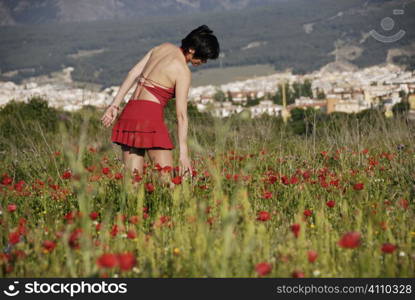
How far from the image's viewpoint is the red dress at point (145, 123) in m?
4.33

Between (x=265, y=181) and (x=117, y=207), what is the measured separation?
1081 mm

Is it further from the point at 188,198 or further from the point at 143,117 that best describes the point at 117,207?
the point at 143,117

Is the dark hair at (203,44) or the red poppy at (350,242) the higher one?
the dark hair at (203,44)

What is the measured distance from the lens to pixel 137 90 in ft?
14.9

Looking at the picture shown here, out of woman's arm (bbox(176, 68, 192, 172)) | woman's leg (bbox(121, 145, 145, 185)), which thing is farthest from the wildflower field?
woman's arm (bbox(176, 68, 192, 172))

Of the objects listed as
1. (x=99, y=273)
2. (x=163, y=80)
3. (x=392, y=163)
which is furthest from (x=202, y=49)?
(x=99, y=273)

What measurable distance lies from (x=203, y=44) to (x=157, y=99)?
571 mm

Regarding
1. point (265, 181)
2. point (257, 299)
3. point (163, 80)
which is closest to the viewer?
point (257, 299)

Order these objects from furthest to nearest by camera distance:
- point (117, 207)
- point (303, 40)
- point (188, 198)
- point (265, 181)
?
point (303, 40) → point (265, 181) → point (117, 207) → point (188, 198)

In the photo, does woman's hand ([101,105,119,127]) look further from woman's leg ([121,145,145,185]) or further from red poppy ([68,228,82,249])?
red poppy ([68,228,82,249])

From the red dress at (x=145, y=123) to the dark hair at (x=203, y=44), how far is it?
38 cm

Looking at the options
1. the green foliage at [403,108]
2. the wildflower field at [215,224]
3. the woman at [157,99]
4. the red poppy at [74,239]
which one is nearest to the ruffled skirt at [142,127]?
the woman at [157,99]

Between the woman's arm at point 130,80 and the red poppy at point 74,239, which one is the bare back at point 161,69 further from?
the red poppy at point 74,239

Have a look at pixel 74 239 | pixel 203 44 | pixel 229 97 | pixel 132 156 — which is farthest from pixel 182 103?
pixel 229 97
